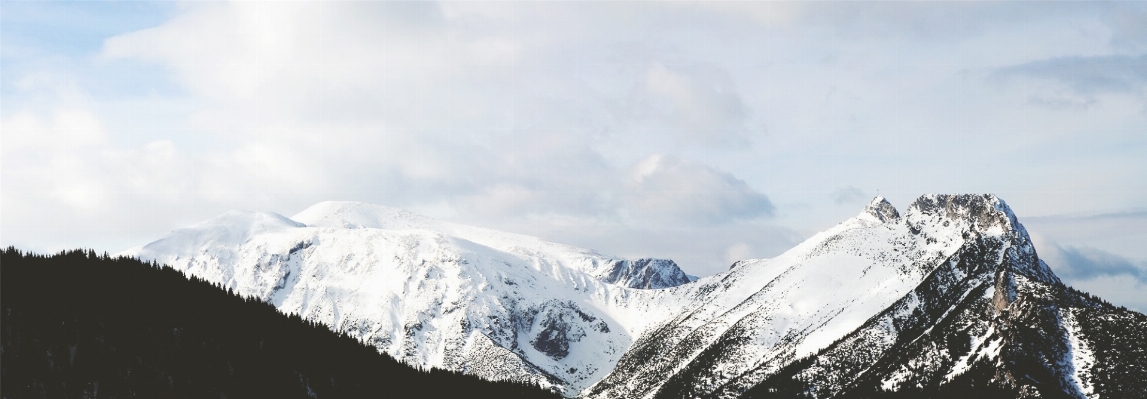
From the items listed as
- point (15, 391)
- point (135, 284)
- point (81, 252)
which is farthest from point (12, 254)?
point (15, 391)

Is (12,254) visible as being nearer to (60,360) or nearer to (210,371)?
(60,360)

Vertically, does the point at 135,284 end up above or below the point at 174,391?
above

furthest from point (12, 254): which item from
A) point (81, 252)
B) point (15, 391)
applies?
point (15, 391)

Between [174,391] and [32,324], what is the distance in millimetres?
29889

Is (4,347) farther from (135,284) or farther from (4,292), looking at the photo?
(135,284)

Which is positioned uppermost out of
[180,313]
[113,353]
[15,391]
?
[180,313]

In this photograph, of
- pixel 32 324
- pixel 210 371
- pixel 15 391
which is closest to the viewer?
pixel 15 391

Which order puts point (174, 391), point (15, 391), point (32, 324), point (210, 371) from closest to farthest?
point (15, 391) < point (32, 324) < point (174, 391) < point (210, 371)

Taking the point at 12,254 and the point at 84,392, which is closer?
the point at 84,392

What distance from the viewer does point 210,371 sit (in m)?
196

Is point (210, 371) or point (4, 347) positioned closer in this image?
point (4, 347)

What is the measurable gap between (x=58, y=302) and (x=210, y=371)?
34.6m

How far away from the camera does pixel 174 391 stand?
7219 inches

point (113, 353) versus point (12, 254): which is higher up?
point (12, 254)
